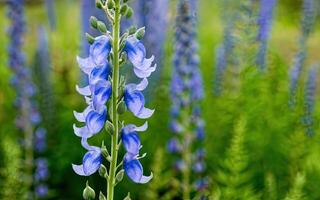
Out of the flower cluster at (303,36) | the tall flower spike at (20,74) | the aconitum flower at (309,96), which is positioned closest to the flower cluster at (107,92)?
the aconitum flower at (309,96)

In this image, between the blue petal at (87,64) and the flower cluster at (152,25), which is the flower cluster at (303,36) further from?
the blue petal at (87,64)

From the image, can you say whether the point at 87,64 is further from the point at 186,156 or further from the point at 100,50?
Answer: the point at 186,156

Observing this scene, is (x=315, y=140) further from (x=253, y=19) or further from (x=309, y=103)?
(x=253, y=19)

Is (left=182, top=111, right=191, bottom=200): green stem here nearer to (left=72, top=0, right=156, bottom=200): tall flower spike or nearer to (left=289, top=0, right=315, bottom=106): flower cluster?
(left=289, top=0, right=315, bottom=106): flower cluster

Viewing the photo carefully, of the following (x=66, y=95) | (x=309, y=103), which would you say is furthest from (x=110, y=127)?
(x=66, y=95)

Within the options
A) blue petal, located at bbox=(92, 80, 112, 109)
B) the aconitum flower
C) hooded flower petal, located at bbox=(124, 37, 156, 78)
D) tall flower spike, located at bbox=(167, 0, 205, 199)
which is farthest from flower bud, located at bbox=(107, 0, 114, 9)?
the aconitum flower

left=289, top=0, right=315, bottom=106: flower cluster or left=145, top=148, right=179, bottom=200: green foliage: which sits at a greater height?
left=289, top=0, right=315, bottom=106: flower cluster
